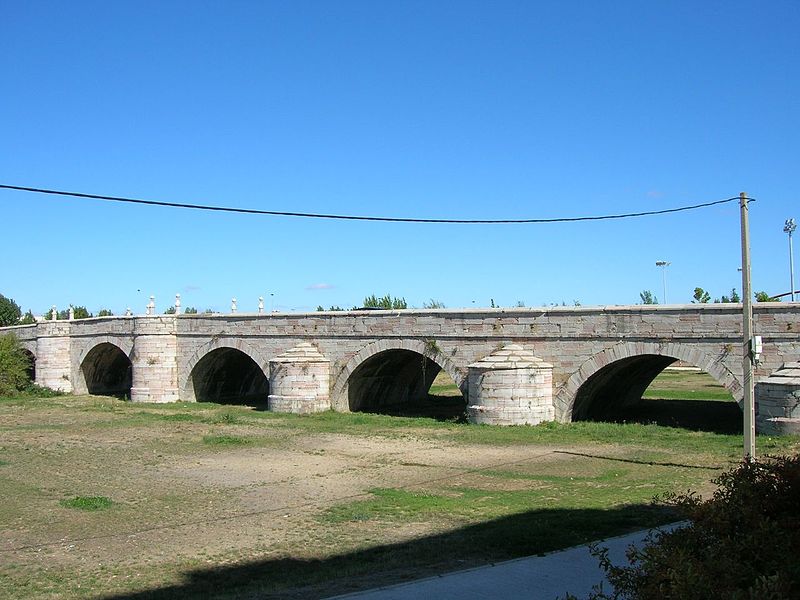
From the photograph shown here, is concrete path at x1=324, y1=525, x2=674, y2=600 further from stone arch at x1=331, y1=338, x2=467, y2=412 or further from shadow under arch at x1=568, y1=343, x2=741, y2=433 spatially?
stone arch at x1=331, y1=338, x2=467, y2=412

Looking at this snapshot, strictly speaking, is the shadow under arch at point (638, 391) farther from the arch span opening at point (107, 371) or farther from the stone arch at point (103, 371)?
the arch span opening at point (107, 371)

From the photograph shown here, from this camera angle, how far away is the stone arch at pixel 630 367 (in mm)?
19703

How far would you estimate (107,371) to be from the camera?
45031 millimetres

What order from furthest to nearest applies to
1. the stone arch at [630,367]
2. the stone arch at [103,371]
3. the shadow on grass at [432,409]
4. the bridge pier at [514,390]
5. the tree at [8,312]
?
the tree at [8,312]
the stone arch at [103,371]
the shadow on grass at [432,409]
the bridge pier at [514,390]
the stone arch at [630,367]

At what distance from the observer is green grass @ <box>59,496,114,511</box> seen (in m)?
13.2

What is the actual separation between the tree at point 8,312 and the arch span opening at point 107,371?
48073 millimetres

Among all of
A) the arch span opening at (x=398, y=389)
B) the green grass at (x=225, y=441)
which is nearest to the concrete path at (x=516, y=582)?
the green grass at (x=225, y=441)

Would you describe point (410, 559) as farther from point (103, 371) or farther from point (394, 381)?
point (103, 371)

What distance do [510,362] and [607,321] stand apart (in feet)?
9.48

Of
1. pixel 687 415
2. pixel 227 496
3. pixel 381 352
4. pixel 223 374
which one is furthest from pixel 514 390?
pixel 223 374

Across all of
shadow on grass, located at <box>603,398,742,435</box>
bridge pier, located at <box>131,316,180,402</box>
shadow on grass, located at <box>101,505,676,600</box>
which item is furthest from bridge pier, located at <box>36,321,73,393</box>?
shadow on grass, located at <box>101,505,676,600</box>

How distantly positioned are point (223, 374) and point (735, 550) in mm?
32996

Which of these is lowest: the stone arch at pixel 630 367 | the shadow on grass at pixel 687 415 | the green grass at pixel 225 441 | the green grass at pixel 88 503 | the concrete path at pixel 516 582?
the green grass at pixel 88 503

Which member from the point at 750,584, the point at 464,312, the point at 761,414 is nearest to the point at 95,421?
the point at 464,312
